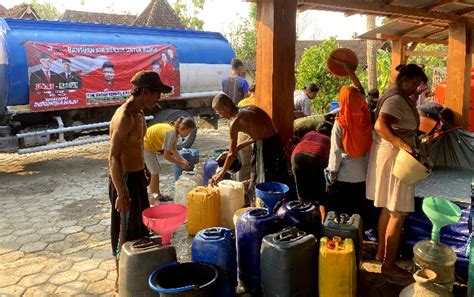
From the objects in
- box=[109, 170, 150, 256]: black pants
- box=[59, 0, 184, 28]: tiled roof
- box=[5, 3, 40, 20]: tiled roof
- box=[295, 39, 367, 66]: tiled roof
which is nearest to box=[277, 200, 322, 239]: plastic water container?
box=[109, 170, 150, 256]: black pants

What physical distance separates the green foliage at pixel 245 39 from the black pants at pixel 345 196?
28.8m

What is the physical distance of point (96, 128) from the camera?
9.37 m

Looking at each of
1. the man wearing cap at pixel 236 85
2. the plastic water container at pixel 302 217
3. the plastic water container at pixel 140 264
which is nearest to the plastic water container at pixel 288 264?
the plastic water container at pixel 302 217

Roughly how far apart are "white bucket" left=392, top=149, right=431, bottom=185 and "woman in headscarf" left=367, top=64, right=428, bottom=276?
2.5 inches

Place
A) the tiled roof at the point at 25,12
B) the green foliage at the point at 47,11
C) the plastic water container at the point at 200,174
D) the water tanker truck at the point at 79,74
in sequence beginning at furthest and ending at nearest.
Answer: the green foliage at the point at 47,11 → the tiled roof at the point at 25,12 → the water tanker truck at the point at 79,74 → the plastic water container at the point at 200,174

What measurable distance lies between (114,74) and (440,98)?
7216 millimetres

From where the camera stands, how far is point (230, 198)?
14.8ft

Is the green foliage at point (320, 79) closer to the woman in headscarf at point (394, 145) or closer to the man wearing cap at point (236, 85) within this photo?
the man wearing cap at point (236, 85)

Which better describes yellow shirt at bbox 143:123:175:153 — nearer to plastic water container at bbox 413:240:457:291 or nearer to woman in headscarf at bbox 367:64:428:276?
woman in headscarf at bbox 367:64:428:276

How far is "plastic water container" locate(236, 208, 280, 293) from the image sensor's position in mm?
3203

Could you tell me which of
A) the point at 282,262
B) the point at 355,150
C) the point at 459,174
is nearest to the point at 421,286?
the point at 282,262

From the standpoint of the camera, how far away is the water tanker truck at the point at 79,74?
7785mm

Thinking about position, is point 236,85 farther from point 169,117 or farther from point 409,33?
point 409,33

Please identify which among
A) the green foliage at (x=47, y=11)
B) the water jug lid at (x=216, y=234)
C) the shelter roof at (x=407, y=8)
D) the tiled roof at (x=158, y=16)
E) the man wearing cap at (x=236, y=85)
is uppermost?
the green foliage at (x=47, y=11)
